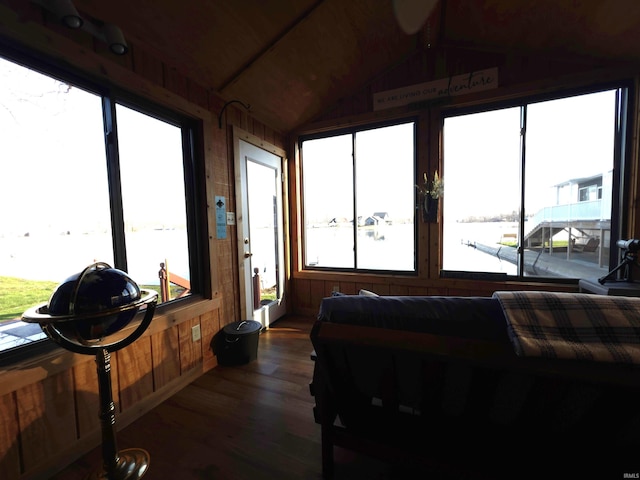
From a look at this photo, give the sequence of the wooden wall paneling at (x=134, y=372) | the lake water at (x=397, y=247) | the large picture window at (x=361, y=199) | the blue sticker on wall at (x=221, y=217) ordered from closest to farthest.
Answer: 1. the wooden wall paneling at (x=134, y=372)
2. the blue sticker on wall at (x=221, y=217)
3. the lake water at (x=397, y=247)
4. the large picture window at (x=361, y=199)

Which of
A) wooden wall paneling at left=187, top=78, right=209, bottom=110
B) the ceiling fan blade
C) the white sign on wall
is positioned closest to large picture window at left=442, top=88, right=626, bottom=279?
the white sign on wall

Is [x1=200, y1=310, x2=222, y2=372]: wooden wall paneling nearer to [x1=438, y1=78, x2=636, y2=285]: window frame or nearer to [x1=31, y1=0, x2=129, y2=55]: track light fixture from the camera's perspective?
[x1=31, y1=0, x2=129, y2=55]: track light fixture

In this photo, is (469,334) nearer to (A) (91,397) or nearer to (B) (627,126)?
(A) (91,397)

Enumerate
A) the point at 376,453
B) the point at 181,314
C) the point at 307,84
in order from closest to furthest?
the point at 376,453, the point at 181,314, the point at 307,84

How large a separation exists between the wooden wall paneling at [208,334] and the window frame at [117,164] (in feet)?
0.58

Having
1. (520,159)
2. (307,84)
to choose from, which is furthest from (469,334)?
(307,84)

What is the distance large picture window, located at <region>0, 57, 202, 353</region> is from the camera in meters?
1.40

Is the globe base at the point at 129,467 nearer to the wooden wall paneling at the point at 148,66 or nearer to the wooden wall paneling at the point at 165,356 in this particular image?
the wooden wall paneling at the point at 165,356

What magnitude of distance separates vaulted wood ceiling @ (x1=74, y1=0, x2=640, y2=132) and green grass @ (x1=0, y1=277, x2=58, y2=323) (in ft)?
5.07

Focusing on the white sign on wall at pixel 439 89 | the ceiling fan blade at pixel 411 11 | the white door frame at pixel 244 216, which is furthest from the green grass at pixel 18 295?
the white sign on wall at pixel 439 89

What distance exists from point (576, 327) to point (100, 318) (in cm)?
176

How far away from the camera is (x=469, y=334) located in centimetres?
94

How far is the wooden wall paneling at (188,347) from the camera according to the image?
85.0 inches

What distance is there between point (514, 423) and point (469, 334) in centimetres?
37
